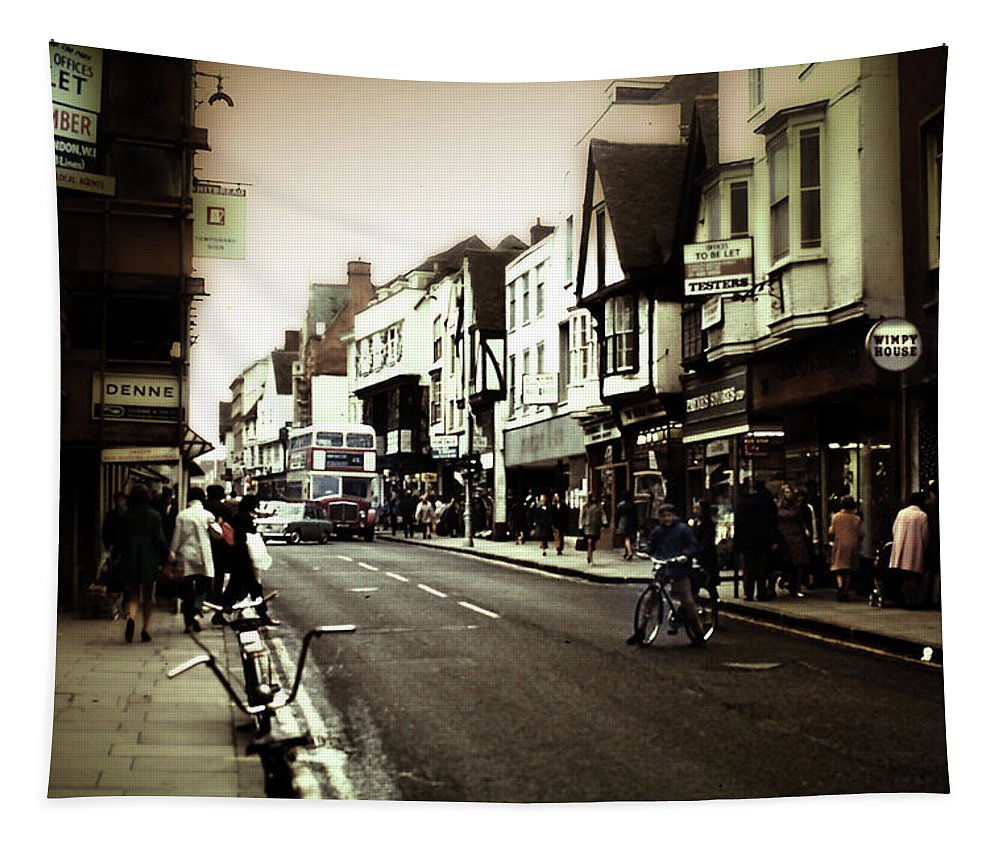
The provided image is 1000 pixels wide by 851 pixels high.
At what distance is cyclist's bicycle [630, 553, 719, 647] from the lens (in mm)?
6355

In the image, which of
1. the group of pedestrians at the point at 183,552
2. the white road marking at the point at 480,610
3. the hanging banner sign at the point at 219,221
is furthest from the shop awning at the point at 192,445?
the white road marking at the point at 480,610

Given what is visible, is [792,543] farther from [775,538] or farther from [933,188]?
[933,188]

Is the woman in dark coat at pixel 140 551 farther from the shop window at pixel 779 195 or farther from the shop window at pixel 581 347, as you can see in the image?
the shop window at pixel 779 195

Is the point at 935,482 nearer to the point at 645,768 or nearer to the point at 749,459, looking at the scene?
the point at 749,459

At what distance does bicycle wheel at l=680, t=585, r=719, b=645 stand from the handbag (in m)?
2.20

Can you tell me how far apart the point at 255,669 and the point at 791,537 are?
9.62 feet

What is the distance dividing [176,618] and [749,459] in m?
3.15

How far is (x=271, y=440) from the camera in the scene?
21.1 ft

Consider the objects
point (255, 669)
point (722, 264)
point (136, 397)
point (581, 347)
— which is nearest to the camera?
point (255, 669)

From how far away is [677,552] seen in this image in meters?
6.59

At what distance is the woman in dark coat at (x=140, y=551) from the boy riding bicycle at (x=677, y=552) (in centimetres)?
260

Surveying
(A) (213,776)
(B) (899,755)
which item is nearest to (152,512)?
(A) (213,776)

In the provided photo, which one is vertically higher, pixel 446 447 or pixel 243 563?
pixel 446 447

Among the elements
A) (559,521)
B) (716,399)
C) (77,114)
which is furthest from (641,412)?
(77,114)
